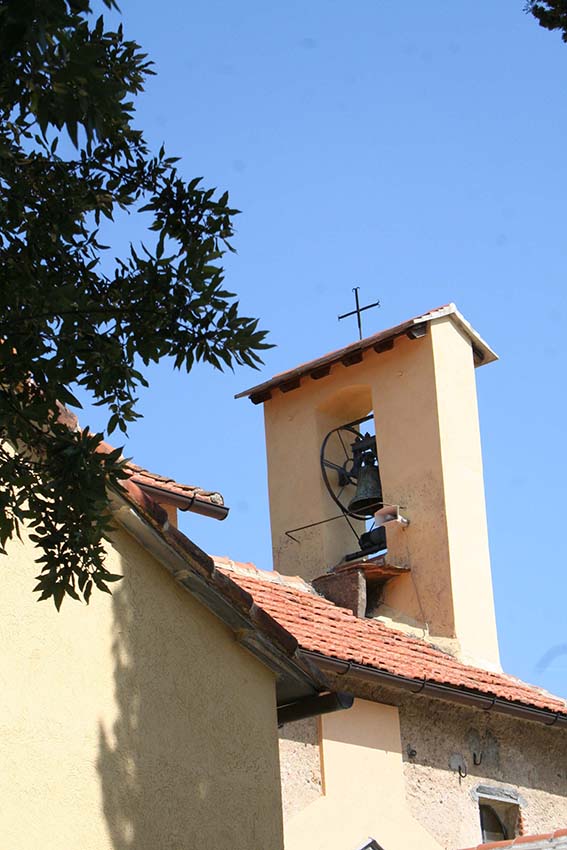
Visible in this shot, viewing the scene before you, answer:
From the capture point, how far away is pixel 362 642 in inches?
524

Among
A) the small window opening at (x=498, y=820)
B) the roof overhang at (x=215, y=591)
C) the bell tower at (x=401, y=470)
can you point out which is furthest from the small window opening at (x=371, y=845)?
the roof overhang at (x=215, y=591)

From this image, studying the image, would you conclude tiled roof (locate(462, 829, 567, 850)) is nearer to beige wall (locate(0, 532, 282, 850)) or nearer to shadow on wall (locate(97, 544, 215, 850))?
beige wall (locate(0, 532, 282, 850))

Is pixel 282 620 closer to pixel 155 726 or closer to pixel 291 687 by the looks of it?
pixel 291 687

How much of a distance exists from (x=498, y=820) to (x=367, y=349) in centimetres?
548

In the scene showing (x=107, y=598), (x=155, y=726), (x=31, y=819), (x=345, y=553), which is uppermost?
(x=345, y=553)

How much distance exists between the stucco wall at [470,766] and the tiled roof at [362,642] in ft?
1.06

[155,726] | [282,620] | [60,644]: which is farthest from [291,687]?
[282,620]

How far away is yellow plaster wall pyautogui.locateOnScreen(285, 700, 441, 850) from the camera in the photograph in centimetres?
1197

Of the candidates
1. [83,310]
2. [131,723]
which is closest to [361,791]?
[131,723]

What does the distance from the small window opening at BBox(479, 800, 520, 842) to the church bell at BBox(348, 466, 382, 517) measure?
3.71 meters

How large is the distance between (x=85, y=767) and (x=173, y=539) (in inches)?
54.4

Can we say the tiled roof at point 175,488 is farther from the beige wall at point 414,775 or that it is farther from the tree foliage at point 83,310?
the tree foliage at point 83,310

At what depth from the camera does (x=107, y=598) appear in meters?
7.93

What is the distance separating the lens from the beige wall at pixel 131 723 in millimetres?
7250
